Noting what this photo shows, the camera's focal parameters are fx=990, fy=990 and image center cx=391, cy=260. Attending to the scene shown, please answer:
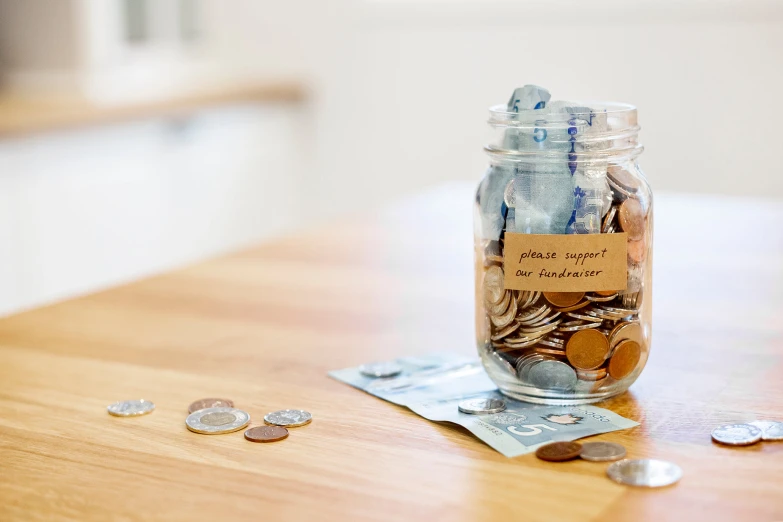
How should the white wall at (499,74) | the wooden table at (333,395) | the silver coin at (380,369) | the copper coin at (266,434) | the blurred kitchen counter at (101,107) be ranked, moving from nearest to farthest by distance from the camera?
the wooden table at (333,395)
the copper coin at (266,434)
the silver coin at (380,369)
the blurred kitchen counter at (101,107)
the white wall at (499,74)

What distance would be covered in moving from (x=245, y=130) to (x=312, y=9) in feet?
2.09

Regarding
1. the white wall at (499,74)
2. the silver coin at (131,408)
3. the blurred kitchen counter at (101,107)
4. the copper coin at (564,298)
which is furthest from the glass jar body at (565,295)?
the white wall at (499,74)

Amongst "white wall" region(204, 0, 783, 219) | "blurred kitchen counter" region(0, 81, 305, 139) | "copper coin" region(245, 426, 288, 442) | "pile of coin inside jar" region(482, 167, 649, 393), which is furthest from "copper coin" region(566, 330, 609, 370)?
"white wall" region(204, 0, 783, 219)

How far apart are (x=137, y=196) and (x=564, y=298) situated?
231 cm

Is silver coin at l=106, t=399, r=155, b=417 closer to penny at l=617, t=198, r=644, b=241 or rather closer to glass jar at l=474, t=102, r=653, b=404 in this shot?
glass jar at l=474, t=102, r=653, b=404

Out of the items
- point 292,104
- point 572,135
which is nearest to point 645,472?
point 572,135

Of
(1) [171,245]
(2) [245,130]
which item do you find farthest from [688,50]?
(1) [171,245]

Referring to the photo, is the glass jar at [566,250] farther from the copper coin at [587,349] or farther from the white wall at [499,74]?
the white wall at [499,74]

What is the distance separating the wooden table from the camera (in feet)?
1.97

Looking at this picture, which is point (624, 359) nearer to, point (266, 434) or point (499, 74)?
point (266, 434)

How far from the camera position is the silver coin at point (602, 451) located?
0.65 m

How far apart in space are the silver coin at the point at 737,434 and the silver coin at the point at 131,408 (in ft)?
1.39

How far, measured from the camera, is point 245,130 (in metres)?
3.33

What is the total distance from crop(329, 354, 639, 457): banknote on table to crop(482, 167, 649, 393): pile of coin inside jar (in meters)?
0.03
